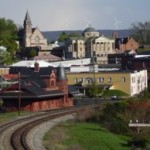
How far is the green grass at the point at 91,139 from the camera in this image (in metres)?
36.5

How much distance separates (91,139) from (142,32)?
157 meters

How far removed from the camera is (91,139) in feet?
127

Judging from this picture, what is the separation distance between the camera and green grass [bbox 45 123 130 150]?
36.5 meters

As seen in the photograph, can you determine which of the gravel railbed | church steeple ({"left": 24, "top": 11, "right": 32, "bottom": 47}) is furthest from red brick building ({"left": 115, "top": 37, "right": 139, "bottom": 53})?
the gravel railbed

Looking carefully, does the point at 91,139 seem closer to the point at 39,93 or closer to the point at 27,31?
the point at 39,93

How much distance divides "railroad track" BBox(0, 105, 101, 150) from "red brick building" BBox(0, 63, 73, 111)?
20.4ft

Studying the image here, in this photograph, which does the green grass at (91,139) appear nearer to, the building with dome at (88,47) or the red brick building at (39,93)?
the red brick building at (39,93)

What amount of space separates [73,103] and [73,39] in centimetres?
8994

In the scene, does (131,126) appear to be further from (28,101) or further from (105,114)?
(28,101)

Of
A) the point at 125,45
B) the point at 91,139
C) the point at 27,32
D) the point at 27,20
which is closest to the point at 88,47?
the point at 125,45

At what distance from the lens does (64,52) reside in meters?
156

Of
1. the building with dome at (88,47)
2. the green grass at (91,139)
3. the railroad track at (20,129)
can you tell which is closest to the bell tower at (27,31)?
the building with dome at (88,47)

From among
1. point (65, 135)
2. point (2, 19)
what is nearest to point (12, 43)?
point (2, 19)

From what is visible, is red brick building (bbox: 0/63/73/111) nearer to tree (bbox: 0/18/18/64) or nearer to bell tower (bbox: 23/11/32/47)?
tree (bbox: 0/18/18/64)
